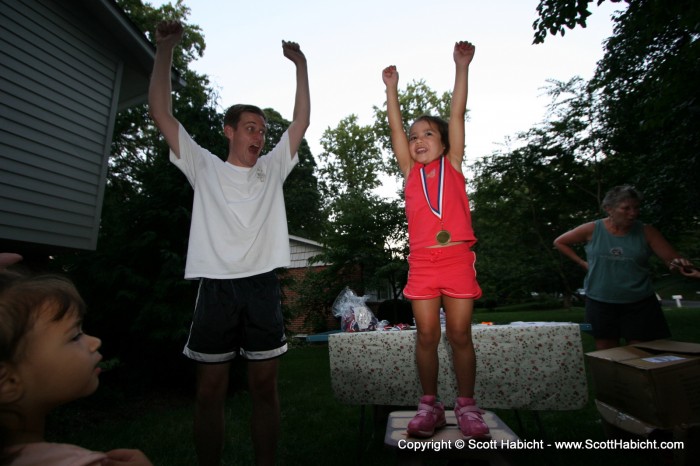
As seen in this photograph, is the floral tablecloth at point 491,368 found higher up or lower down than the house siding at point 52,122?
lower down

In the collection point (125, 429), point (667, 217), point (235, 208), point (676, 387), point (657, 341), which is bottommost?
point (125, 429)

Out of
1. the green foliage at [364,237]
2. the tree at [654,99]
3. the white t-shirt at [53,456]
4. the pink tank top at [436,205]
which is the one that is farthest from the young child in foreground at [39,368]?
the green foliage at [364,237]

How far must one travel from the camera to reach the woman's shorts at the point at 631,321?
128 inches

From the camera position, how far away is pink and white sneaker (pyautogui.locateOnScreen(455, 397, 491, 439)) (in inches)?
69.7

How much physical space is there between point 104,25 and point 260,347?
640cm

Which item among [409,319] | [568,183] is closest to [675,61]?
[568,183]

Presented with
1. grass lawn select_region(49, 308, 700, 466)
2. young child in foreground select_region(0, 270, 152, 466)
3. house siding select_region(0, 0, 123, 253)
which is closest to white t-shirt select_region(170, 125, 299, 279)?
young child in foreground select_region(0, 270, 152, 466)

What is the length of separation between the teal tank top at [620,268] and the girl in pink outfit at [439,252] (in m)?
1.84

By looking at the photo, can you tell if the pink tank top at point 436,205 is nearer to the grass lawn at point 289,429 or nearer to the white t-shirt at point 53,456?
the grass lawn at point 289,429

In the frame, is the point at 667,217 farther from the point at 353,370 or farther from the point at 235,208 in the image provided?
the point at 235,208

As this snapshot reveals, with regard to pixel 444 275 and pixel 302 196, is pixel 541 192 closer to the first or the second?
pixel 444 275

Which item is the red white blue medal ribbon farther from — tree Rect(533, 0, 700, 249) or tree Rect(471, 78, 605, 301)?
tree Rect(471, 78, 605, 301)

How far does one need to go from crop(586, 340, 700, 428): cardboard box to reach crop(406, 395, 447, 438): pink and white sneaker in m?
1.46

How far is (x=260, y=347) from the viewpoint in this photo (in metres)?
2.20
